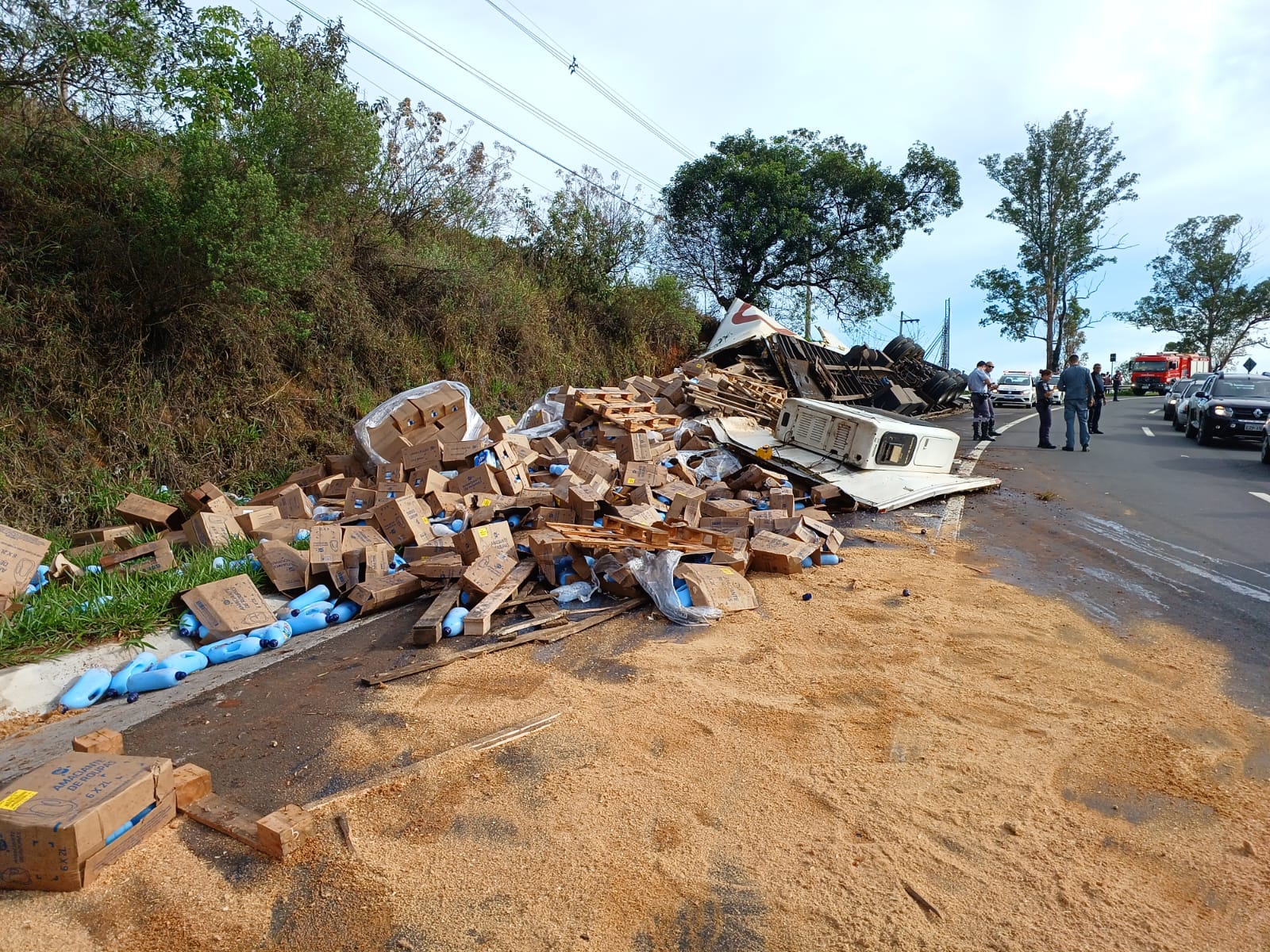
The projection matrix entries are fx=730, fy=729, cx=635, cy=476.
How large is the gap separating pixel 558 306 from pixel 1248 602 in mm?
13546

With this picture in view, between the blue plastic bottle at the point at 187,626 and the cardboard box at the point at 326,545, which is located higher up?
the cardboard box at the point at 326,545

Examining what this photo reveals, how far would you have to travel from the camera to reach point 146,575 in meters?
5.71

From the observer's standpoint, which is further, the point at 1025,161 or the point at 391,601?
the point at 1025,161

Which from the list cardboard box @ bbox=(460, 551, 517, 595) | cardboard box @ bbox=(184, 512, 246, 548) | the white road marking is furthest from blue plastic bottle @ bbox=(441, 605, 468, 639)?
the white road marking

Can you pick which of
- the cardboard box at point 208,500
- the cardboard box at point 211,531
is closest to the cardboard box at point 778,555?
the cardboard box at point 211,531

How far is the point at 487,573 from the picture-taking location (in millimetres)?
5508

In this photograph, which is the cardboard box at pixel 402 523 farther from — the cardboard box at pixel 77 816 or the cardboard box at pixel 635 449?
the cardboard box at pixel 77 816

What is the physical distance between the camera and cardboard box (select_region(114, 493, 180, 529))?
6867 millimetres

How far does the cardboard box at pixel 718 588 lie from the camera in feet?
17.3

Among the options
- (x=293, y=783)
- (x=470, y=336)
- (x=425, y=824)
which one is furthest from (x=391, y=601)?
(x=470, y=336)

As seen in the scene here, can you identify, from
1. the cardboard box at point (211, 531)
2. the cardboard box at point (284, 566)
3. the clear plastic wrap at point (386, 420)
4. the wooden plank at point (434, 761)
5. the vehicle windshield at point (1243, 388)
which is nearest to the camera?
the wooden plank at point (434, 761)

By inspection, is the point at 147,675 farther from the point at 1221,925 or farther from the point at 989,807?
the point at 1221,925

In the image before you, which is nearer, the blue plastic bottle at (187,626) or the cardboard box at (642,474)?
the blue plastic bottle at (187,626)

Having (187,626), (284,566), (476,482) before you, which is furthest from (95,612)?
(476,482)
